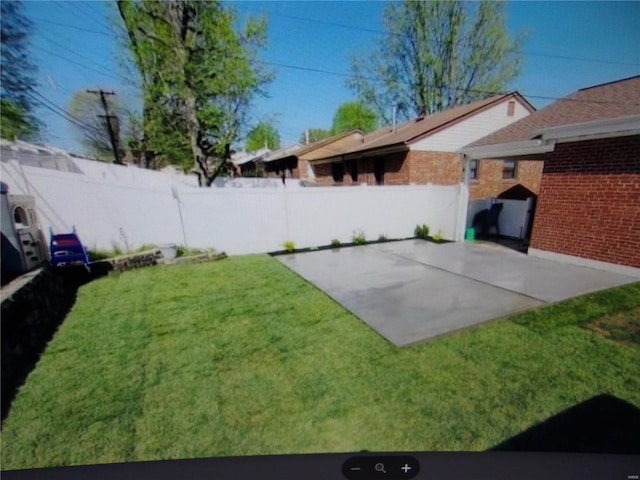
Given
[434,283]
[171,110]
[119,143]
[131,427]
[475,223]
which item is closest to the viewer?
[131,427]

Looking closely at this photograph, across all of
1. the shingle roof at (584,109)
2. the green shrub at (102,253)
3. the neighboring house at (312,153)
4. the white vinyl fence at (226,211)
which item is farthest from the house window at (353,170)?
the green shrub at (102,253)

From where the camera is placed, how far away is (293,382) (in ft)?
8.72

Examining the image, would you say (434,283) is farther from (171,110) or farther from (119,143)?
(119,143)

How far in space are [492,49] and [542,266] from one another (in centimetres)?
1901

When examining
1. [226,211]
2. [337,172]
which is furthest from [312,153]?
[226,211]

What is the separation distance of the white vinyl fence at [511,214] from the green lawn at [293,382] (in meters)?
5.45

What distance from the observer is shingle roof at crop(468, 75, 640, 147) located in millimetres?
5836

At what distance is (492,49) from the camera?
18516mm

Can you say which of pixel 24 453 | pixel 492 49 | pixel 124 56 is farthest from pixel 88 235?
pixel 492 49

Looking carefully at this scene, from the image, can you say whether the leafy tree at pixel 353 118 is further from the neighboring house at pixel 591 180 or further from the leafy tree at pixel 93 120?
the neighboring house at pixel 591 180

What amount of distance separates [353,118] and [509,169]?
79.9 ft

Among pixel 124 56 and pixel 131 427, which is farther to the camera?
pixel 124 56

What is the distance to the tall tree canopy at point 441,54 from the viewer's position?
17.7 meters

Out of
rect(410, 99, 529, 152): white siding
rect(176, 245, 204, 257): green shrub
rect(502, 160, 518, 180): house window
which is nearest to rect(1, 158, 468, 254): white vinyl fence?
rect(176, 245, 204, 257): green shrub
